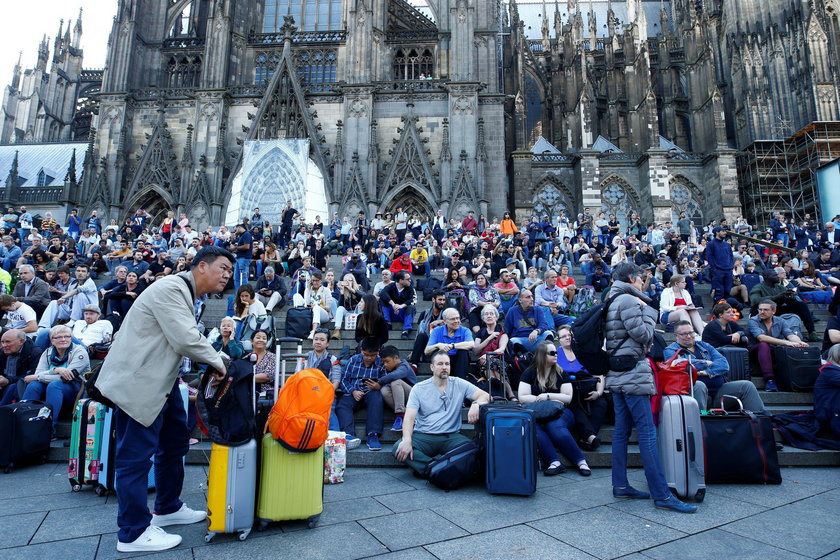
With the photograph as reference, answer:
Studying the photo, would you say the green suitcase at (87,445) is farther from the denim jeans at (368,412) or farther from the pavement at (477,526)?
the denim jeans at (368,412)

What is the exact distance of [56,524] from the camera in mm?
3361

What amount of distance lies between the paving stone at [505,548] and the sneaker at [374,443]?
6.75ft

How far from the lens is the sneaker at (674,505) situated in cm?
359

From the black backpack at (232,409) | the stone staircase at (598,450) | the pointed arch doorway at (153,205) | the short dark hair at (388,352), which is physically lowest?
the stone staircase at (598,450)

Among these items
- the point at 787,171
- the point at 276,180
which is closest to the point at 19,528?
the point at 276,180

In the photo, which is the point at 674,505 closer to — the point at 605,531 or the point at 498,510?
the point at 605,531

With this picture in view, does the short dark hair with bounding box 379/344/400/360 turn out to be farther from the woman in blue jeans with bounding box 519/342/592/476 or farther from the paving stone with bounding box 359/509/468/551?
the paving stone with bounding box 359/509/468/551

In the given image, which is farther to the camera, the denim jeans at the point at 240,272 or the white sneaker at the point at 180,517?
the denim jeans at the point at 240,272

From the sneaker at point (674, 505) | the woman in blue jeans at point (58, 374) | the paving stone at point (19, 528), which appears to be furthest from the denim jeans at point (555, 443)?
the woman in blue jeans at point (58, 374)

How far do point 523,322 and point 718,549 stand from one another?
13.8ft

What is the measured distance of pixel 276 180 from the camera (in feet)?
73.8

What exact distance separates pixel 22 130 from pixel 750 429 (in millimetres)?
48706

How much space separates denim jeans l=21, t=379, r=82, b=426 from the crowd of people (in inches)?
0.8

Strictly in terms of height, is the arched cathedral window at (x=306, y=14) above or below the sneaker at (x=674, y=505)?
above
